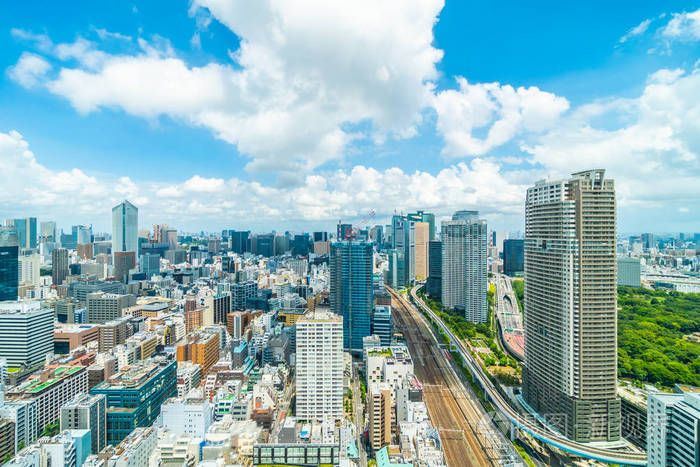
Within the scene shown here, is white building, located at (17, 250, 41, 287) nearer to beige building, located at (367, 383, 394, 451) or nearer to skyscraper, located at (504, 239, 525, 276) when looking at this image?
beige building, located at (367, 383, 394, 451)

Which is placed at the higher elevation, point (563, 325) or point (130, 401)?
point (563, 325)

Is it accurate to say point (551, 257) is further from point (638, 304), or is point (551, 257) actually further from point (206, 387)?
point (638, 304)

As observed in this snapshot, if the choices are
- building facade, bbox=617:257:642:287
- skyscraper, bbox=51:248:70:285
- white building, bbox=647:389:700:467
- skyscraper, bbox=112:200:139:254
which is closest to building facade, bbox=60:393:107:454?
white building, bbox=647:389:700:467

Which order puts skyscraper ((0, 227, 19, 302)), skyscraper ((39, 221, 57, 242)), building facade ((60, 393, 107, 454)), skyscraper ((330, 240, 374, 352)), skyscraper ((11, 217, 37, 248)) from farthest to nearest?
skyscraper ((39, 221, 57, 242)) → skyscraper ((11, 217, 37, 248)) → skyscraper ((0, 227, 19, 302)) → skyscraper ((330, 240, 374, 352)) → building facade ((60, 393, 107, 454))

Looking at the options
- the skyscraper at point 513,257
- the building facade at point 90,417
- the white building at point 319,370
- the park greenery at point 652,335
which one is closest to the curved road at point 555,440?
the park greenery at point 652,335

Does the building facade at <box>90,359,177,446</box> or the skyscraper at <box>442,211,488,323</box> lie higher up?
the skyscraper at <box>442,211,488,323</box>

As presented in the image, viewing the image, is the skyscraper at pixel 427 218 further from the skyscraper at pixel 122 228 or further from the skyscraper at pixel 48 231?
the skyscraper at pixel 48 231

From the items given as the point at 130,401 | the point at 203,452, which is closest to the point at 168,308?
the point at 130,401
